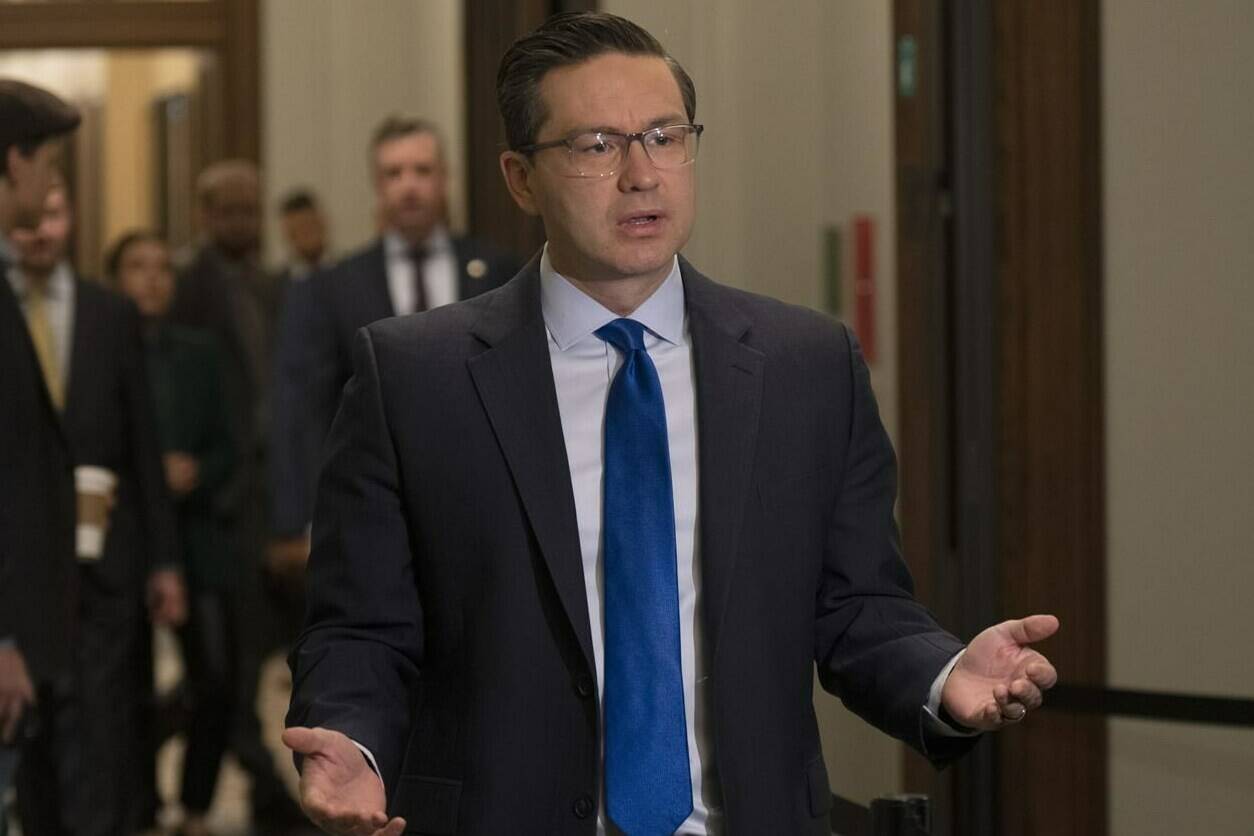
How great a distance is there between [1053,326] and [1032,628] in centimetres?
172

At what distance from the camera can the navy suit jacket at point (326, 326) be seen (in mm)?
5340

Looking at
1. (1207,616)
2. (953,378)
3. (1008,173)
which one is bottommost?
(1207,616)

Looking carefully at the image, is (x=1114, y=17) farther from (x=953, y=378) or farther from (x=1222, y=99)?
(x=953, y=378)

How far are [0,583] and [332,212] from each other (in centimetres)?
575

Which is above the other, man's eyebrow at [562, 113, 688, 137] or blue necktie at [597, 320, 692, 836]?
man's eyebrow at [562, 113, 688, 137]

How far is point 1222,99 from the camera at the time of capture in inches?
140

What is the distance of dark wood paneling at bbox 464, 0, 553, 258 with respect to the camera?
5066 mm

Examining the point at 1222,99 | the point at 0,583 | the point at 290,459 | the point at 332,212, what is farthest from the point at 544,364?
the point at 332,212

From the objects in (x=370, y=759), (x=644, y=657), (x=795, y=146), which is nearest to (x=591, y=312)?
(x=644, y=657)

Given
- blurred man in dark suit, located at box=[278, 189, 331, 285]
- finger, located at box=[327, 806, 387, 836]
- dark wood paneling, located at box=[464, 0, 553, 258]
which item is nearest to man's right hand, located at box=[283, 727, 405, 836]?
finger, located at box=[327, 806, 387, 836]

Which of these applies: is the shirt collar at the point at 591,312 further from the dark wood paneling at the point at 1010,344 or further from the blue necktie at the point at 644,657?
the dark wood paneling at the point at 1010,344

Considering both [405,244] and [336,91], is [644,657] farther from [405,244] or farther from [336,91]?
[336,91]

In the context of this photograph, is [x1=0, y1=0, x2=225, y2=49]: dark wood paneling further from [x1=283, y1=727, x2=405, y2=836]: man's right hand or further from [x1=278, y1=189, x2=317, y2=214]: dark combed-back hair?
[x1=283, y1=727, x2=405, y2=836]: man's right hand

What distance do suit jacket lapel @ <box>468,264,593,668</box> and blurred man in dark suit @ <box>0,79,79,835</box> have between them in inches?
70.4
